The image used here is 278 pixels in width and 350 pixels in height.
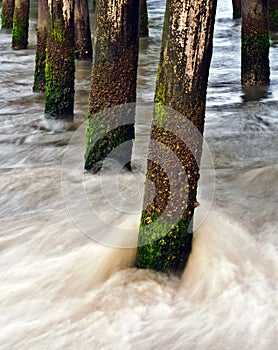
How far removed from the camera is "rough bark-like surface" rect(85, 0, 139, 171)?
4.37 meters

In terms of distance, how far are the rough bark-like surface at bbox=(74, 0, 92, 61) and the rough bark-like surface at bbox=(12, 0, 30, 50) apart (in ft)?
3.06

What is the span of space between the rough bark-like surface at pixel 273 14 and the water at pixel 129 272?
5209 millimetres

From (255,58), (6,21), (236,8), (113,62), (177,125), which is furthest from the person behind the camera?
(236,8)

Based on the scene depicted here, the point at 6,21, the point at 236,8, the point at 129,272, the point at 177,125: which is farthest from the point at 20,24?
the point at 177,125

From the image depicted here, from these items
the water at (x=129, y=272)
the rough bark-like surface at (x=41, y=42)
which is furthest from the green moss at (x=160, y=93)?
the rough bark-like surface at (x=41, y=42)

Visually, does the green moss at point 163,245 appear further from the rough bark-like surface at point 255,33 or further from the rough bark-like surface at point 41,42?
the rough bark-like surface at point 255,33

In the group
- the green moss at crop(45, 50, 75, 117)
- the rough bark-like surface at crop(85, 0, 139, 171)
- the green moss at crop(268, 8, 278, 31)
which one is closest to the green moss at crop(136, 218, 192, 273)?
the rough bark-like surface at crop(85, 0, 139, 171)

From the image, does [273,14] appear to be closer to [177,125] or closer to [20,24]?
[20,24]

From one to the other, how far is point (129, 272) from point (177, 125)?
0.80 metres

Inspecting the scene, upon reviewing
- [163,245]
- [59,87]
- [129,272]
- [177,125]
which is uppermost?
[177,125]

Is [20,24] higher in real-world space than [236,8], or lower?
lower

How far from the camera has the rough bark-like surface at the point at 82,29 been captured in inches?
340

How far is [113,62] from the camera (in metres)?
4.47

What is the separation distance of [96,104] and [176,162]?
1603 mm
